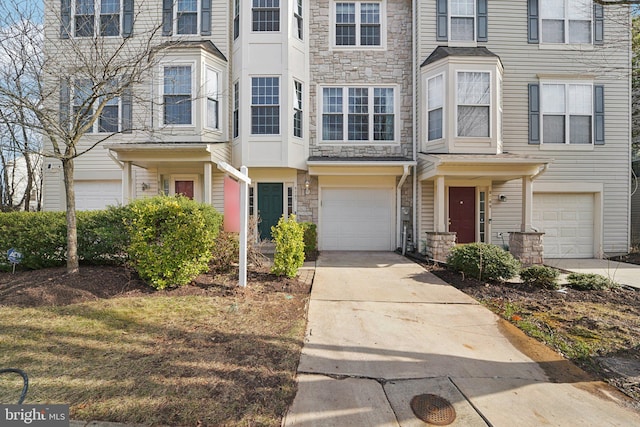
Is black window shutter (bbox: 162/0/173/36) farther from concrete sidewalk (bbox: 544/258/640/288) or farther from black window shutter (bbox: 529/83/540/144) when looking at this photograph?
concrete sidewalk (bbox: 544/258/640/288)

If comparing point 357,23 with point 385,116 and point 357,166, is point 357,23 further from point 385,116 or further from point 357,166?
point 357,166

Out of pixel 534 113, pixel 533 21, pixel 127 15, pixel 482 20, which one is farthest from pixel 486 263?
pixel 127 15

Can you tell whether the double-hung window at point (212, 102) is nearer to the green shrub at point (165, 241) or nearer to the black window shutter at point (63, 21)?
the black window shutter at point (63, 21)

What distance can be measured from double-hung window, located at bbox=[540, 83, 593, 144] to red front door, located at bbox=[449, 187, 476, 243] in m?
3.02

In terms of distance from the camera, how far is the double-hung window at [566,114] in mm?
9664

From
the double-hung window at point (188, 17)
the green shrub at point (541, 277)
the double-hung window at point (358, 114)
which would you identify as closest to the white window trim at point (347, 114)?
the double-hung window at point (358, 114)

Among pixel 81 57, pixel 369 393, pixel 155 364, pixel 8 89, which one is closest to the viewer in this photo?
pixel 369 393

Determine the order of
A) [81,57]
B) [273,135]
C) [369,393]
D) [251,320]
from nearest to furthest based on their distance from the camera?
[369,393]
[251,320]
[81,57]
[273,135]

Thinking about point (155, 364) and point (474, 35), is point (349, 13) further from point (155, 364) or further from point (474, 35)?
point (155, 364)

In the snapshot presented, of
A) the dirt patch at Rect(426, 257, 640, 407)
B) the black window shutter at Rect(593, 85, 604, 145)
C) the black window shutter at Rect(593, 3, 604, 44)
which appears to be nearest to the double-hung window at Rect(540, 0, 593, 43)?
the black window shutter at Rect(593, 3, 604, 44)

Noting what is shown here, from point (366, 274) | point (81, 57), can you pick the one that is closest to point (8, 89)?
point (81, 57)

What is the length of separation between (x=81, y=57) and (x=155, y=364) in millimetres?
5433

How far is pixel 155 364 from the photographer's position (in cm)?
279

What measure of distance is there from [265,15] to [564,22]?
9.72 meters
